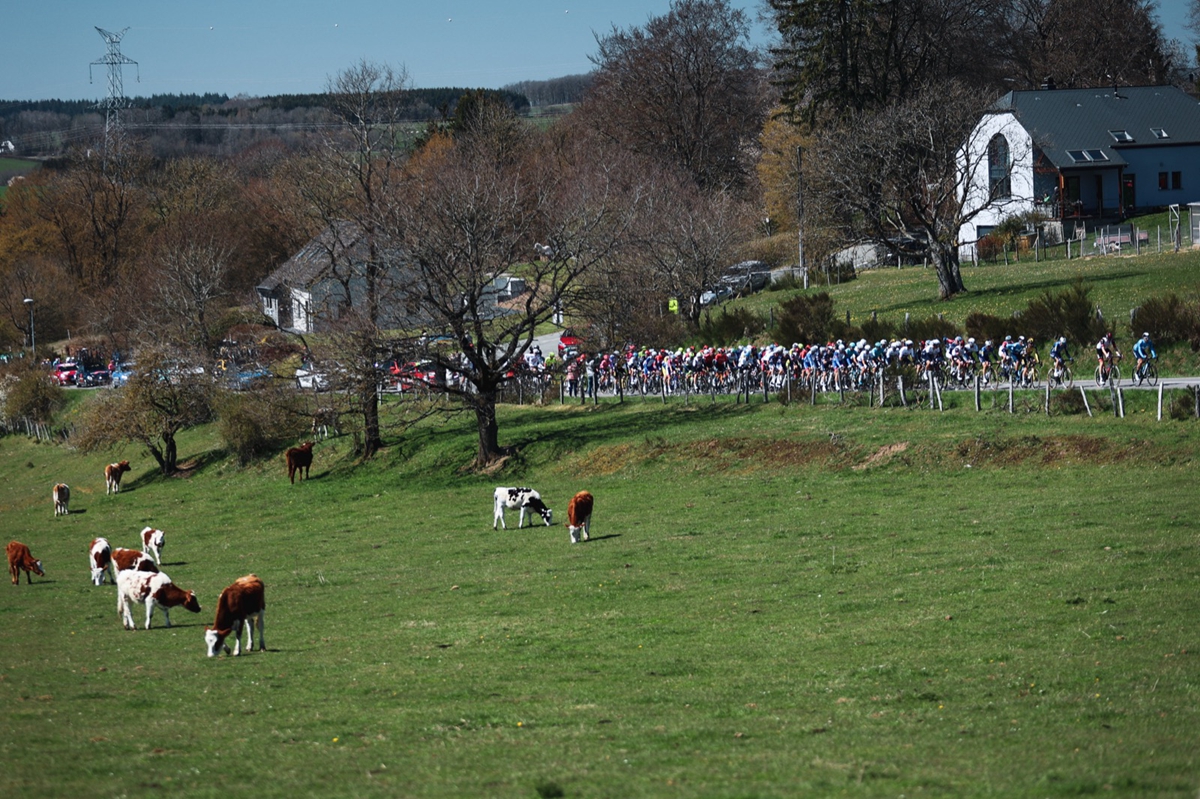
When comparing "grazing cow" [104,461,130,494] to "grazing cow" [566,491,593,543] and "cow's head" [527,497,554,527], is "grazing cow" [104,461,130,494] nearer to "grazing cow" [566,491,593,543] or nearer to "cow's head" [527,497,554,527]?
"cow's head" [527,497,554,527]

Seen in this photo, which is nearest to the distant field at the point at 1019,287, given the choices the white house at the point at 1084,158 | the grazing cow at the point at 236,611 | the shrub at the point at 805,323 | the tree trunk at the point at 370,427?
the shrub at the point at 805,323

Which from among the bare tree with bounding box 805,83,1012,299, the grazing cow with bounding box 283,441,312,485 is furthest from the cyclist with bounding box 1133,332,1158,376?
the grazing cow with bounding box 283,441,312,485

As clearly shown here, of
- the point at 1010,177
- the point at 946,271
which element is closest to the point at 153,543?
the point at 946,271

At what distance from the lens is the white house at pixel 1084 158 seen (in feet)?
263

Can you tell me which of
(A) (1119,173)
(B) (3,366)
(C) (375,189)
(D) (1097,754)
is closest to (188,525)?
(C) (375,189)

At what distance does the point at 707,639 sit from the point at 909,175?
48.5 meters

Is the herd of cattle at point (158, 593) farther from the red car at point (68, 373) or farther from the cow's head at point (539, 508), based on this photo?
the red car at point (68, 373)

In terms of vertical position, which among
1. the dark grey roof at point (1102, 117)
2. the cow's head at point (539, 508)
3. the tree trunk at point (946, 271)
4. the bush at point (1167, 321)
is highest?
→ the dark grey roof at point (1102, 117)

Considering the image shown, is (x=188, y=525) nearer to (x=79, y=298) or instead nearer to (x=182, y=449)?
(x=182, y=449)

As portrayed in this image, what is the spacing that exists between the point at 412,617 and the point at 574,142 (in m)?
94.8

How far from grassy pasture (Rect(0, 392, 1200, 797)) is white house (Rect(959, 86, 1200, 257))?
49905 mm

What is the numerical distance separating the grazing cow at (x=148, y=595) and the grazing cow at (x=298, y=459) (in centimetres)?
2635

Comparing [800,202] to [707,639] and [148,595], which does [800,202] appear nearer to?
[148,595]

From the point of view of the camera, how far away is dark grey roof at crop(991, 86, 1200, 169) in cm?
8188
